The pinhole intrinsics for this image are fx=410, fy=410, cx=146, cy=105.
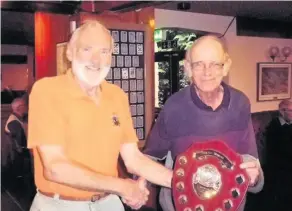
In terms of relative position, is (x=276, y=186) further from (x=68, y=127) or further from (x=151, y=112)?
(x=68, y=127)

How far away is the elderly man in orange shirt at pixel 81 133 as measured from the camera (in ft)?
3.54

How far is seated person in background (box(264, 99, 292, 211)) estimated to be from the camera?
11.1ft

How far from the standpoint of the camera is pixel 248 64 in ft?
16.1

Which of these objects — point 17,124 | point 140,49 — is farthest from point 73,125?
point 17,124

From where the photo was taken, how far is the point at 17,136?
11.4 feet

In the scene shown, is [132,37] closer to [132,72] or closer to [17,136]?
[132,72]

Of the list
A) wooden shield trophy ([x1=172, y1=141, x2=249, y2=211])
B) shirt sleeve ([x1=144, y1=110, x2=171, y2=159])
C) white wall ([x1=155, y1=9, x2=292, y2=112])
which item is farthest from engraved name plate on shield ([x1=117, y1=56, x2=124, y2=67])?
white wall ([x1=155, y1=9, x2=292, y2=112])

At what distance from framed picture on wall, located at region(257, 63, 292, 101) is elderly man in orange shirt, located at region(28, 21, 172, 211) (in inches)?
162

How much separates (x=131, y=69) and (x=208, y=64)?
122cm

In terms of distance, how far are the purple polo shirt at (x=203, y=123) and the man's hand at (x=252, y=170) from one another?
0.29ft

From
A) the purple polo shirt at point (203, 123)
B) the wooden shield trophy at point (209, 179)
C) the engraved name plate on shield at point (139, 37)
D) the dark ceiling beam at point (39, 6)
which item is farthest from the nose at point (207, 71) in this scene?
the engraved name plate on shield at point (139, 37)

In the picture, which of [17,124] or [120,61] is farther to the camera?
[17,124]

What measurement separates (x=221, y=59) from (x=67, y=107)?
512mm

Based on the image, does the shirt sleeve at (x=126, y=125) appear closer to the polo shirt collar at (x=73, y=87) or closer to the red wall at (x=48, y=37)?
the polo shirt collar at (x=73, y=87)
